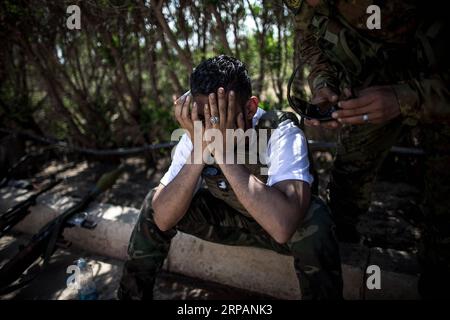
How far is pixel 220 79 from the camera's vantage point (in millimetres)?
1818

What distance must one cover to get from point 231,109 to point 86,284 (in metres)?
1.52

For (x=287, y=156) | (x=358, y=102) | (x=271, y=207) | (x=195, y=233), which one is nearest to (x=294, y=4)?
(x=358, y=102)

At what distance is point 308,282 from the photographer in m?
1.71

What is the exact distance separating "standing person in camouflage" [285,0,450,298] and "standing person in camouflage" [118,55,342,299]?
34 centimetres

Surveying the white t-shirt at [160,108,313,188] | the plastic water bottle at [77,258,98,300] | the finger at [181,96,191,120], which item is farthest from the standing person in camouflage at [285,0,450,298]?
the plastic water bottle at [77,258,98,300]

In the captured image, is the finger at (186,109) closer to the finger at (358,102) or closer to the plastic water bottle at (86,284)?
the finger at (358,102)

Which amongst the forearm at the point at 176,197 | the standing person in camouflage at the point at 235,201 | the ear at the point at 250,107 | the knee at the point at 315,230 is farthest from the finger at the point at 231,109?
the knee at the point at 315,230

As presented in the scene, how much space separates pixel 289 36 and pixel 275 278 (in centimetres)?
212

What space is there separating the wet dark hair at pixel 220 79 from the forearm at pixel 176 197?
0.38 metres

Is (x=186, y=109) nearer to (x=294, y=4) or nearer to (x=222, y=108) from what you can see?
(x=222, y=108)

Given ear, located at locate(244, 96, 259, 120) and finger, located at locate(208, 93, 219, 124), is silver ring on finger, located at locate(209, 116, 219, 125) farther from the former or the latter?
ear, located at locate(244, 96, 259, 120)

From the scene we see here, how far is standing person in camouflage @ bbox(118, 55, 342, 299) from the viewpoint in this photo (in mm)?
1684

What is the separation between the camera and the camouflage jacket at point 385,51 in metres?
1.68
